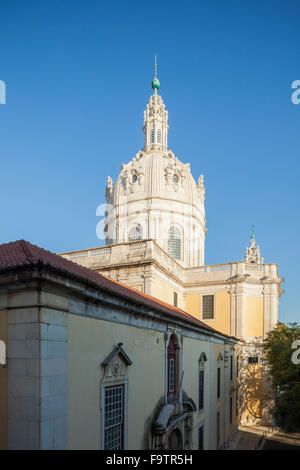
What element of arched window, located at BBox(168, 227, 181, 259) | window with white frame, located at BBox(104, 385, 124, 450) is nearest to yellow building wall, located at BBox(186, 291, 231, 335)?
arched window, located at BBox(168, 227, 181, 259)

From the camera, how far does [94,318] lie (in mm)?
9766

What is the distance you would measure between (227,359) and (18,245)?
19.1 m

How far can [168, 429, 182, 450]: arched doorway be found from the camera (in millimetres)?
14905

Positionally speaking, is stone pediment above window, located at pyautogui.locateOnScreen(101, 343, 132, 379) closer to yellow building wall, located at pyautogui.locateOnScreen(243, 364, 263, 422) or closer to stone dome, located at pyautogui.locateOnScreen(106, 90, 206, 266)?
yellow building wall, located at pyautogui.locateOnScreen(243, 364, 263, 422)

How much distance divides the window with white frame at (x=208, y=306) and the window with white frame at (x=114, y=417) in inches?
988

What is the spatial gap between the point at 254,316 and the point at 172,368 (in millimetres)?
20572

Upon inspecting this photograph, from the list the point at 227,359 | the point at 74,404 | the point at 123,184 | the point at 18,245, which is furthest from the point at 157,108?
the point at 74,404

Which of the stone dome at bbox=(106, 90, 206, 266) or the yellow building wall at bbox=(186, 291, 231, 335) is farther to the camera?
the stone dome at bbox=(106, 90, 206, 266)

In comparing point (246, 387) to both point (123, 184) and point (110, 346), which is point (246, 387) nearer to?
point (123, 184)

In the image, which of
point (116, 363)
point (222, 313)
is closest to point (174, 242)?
point (222, 313)

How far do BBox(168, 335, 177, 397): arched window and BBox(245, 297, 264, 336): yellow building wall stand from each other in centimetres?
1971

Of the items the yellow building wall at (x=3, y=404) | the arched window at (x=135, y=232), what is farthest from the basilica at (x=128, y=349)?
the arched window at (x=135, y=232)

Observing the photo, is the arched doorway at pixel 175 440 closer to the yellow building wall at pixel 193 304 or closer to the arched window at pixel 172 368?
the arched window at pixel 172 368

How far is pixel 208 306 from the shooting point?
35.3 m
